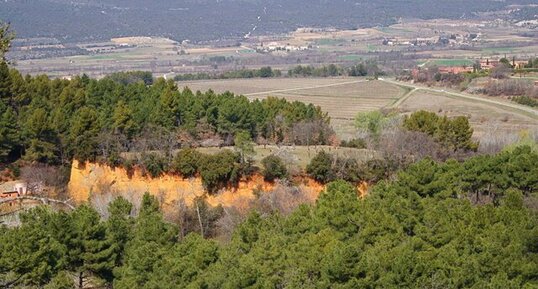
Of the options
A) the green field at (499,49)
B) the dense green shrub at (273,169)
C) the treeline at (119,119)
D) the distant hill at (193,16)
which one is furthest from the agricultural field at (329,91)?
the distant hill at (193,16)

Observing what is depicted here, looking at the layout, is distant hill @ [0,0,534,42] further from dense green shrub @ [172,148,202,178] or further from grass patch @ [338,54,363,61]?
dense green shrub @ [172,148,202,178]

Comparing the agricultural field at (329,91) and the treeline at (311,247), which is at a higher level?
the treeline at (311,247)

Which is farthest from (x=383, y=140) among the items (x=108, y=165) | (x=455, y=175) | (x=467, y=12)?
(x=467, y=12)

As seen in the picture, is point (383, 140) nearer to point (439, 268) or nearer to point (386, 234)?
point (386, 234)

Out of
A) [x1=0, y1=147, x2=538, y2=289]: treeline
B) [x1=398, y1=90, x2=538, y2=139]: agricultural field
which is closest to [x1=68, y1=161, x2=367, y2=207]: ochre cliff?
Answer: [x1=0, y1=147, x2=538, y2=289]: treeline

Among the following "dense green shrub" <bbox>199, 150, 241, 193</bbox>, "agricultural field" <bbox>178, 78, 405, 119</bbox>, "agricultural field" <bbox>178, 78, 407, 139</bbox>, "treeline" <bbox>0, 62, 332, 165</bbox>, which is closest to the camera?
"dense green shrub" <bbox>199, 150, 241, 193</bbox>

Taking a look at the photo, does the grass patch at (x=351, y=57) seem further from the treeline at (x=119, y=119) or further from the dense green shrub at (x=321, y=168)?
the dense green shrub at (x=321, y=168)

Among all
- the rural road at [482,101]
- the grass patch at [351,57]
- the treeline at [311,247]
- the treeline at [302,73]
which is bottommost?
the grass patch at [351,57]
